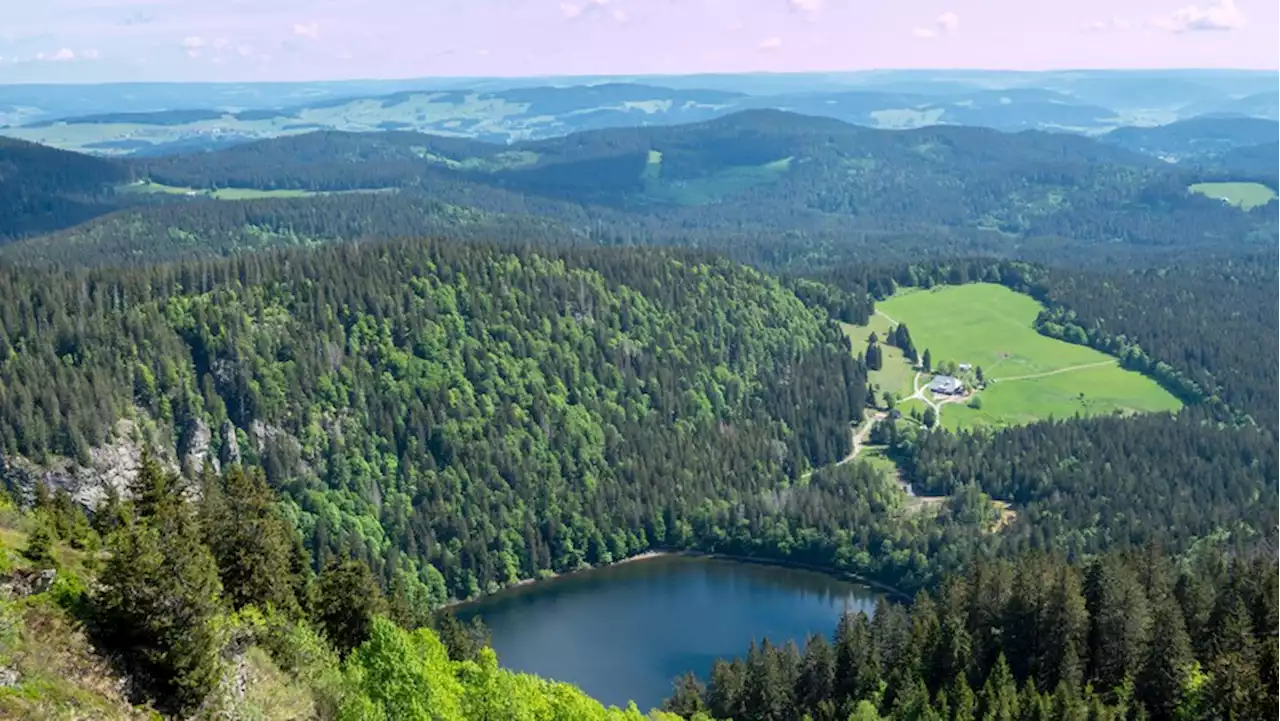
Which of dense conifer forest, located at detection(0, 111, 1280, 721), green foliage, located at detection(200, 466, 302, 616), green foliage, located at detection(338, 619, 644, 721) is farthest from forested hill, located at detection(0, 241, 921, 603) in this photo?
green foliage, located at detection(338, 619, 644, 721)

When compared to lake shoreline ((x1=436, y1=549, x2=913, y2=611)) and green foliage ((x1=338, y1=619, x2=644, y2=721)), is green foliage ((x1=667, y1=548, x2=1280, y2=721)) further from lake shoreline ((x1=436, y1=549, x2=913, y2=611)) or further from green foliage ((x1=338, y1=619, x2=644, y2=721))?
lake shoreline ((x1=436, y1=549, x2=913, y2=611))

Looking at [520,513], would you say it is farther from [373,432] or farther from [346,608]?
[346,608]

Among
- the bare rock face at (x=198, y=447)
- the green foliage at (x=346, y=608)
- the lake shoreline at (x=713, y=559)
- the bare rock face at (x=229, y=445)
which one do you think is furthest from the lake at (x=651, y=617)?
the green foliage at (x=346, y=608)

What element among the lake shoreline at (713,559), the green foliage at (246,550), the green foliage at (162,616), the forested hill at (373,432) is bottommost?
the lake shoreline at (713,559)

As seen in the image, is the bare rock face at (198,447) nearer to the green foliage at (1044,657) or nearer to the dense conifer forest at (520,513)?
the dense conifer forest at (520,513)

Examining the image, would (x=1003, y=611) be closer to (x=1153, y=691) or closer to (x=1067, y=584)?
(x=1067, y=584)

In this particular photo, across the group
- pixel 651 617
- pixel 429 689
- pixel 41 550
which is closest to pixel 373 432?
pixel 651 617
